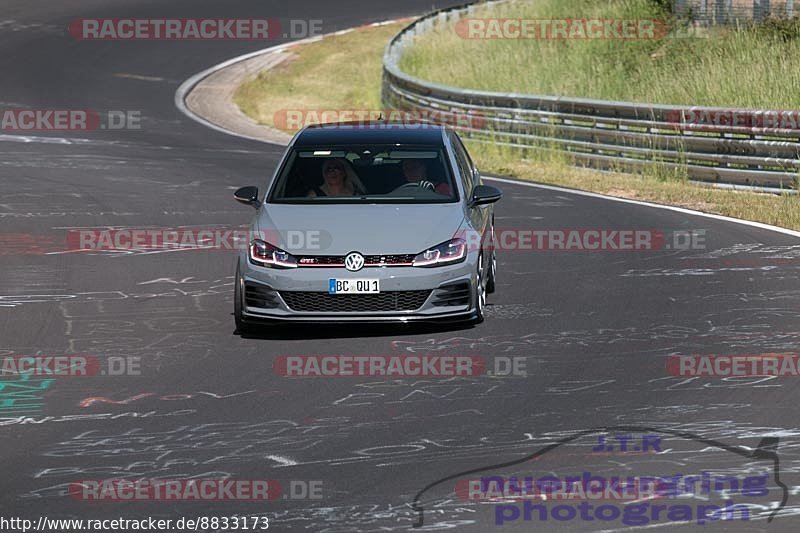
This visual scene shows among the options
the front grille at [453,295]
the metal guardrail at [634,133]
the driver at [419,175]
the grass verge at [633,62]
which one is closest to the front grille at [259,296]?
the front grille at [453,295]

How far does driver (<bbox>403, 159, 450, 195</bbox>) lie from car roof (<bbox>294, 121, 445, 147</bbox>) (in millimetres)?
232

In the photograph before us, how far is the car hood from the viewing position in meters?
11.5

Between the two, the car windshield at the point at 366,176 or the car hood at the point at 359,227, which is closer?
the car hood at the point at 359,227

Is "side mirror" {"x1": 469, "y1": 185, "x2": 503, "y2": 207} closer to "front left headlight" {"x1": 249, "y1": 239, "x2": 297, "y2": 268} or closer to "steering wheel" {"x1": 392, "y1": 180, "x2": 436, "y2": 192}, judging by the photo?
"steering wheel" {"x1": 392, "y1": 180, "x2": 436, "y2": 192}

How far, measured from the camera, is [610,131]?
74.8 ft

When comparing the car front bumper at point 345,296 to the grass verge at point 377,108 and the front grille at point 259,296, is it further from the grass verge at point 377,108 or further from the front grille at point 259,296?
the grass verge at point 377,108

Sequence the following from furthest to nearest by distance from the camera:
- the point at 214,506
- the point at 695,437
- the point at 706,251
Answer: the point at 706,251
the point at 695,437
the point at 214,506

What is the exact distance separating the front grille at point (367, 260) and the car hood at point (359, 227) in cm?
3

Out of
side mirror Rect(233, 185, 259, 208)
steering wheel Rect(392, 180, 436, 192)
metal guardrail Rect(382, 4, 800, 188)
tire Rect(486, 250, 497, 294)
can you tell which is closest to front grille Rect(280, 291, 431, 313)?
side mirror Rect(233, 185, 259, 208)

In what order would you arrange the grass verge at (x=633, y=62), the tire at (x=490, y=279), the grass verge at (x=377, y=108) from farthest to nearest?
the grass verge at (x=633, y=62) < the grass verge at (x=377, y=108) < the tire at (x=490, y=279)

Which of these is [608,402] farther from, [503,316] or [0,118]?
[0,118]

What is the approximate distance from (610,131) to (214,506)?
16261 millimetres

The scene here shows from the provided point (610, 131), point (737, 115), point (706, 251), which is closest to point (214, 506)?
point (706, 251)

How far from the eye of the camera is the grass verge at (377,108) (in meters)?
19.2
